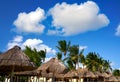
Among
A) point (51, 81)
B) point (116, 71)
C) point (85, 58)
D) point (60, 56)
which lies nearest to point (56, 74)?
point (51, 81)

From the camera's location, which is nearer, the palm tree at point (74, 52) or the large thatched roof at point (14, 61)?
the large thatched roof at point (14, 61)

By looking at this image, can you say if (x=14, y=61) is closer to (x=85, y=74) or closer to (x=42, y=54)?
(x=85, y=74)

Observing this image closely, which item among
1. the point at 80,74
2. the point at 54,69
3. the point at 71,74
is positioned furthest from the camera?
the point at 80,74

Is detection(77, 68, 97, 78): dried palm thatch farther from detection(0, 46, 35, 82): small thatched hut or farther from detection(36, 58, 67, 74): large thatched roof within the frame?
detection(0, 46, 35, 82): small thatched hut

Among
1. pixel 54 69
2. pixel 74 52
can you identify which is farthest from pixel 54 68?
pixel 74 52

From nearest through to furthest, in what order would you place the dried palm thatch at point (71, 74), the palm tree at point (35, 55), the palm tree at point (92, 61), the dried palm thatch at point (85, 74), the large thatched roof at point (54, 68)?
the large thatched roof at point (54, 68) → the dried palm thatch at point (71, 74) → the dried palm thatch at point (85, 74) → the palm tree at point (35, 55) → the palm tree at point (92, 61)

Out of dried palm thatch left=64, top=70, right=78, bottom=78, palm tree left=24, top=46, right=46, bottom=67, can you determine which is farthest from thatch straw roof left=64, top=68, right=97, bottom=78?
palm tree left=24, top=46, right=46, bottom=67

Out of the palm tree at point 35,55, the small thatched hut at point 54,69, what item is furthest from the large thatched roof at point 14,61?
the palm tree at point 35,55

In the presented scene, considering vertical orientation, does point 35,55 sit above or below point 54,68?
above

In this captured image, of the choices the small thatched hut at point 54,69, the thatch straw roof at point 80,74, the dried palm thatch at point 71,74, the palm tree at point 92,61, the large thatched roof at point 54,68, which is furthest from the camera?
the palm tree at point 92,61

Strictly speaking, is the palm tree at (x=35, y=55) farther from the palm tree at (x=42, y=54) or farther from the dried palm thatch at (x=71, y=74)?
the dried palm thatch at (x=71, y=74)

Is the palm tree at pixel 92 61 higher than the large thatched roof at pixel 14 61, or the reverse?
the palm tree at pixel 92 61

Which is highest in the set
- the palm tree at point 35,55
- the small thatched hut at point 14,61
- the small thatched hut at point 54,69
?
the palm tree at point 35,55

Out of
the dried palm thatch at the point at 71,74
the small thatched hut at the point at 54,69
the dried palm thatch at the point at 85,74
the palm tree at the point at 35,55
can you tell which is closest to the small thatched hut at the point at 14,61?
the small thatched hut at the point at 54,69
